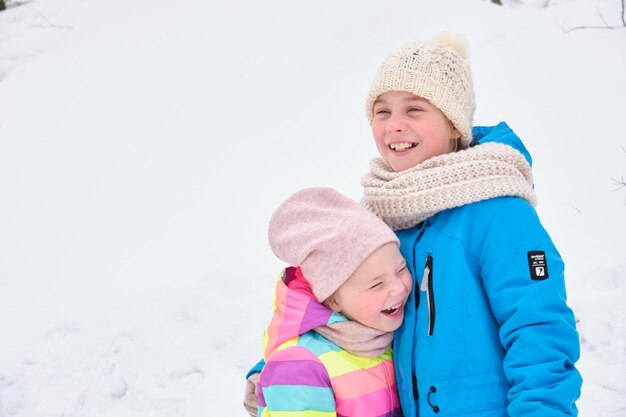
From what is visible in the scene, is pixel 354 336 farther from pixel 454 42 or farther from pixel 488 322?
pixel 454 42

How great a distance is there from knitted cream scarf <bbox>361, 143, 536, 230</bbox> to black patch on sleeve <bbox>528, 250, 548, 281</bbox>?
0.63 ft

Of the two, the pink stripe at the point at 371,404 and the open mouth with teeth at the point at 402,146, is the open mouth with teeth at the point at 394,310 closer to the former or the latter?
the pink stripe at the point at 371,404

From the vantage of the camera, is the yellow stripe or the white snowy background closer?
the yellow stripe

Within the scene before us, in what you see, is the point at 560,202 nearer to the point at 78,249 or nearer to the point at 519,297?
the point at 519,297

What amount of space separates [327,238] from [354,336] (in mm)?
302

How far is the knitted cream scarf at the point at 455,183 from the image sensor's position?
1.63m

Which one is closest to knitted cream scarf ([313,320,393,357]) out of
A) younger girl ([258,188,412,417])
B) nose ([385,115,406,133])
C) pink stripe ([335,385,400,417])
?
younger girl ([258,188,412,417])

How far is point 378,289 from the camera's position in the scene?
1694mm

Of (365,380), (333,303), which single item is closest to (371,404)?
(365,380)

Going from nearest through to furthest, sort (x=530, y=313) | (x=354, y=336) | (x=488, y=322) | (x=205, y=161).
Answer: (x=530, y=313), (x=488, y=322), (x=354, y=336), (x=205, y=161)

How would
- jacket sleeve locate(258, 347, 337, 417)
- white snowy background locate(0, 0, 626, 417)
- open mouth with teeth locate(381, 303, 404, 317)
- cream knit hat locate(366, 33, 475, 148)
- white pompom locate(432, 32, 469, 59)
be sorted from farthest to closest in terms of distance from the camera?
1. white snowy background locate(0, 0, 626, 417)
2. white pompom locate(432, 32, 469, 59)
3. cream knit hat locate(366, 33, 475, 148)
4. open mouth with teeth locate(381, 303, 404, 317)
5. jacket sleeve locate(258, 347, 337, 417)

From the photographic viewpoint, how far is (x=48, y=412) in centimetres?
295

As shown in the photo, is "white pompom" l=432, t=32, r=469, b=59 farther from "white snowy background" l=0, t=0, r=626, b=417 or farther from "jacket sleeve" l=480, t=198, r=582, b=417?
"white snowy background" l=0, t=0, r=626, b=417

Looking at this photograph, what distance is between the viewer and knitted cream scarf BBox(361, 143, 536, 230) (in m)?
1.63
